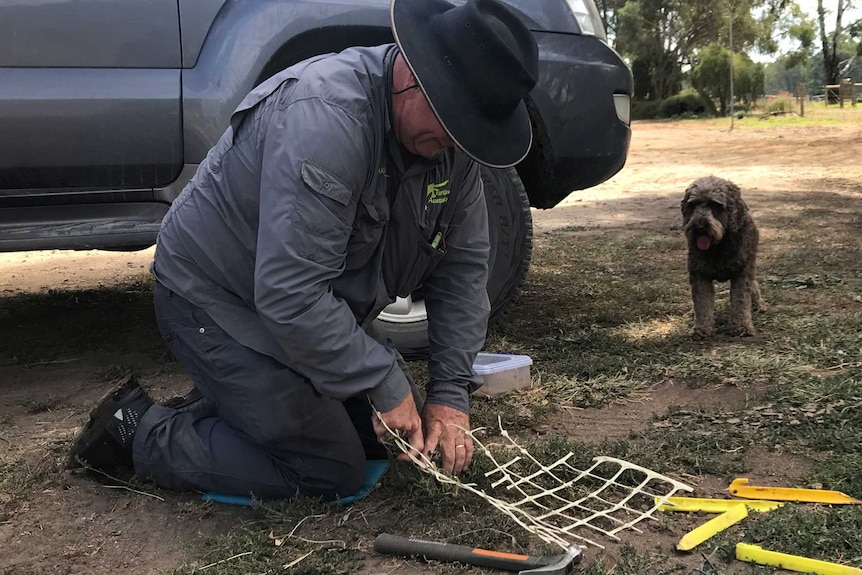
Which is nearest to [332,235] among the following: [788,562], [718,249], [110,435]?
[110,435]

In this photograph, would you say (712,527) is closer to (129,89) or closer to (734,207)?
(734,207)

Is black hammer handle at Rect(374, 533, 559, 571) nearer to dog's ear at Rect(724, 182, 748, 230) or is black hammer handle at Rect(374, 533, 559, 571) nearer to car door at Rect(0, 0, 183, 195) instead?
car door at Rect(0, 0, 183, 195)

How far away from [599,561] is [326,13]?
247 centimetres

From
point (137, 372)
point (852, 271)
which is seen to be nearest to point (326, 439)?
point (137, 372)

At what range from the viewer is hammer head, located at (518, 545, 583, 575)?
1.98 metres

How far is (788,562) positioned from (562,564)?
53 cm

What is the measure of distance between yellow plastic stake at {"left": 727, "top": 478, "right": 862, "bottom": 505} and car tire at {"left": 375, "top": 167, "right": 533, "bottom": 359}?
158 cm

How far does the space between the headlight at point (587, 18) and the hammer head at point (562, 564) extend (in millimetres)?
2565

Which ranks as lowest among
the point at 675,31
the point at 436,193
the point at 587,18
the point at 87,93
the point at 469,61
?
the point at 436,193

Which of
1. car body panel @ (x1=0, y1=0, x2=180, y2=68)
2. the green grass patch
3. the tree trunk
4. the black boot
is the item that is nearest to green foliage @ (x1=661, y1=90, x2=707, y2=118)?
the tree trunk

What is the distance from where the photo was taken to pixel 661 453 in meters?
2.72

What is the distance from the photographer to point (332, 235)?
2.17m

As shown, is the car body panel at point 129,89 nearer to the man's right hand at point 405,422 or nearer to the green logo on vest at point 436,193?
the green logo on vest at point 436,193

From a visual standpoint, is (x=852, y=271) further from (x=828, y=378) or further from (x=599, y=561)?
(x=599, y=561)
